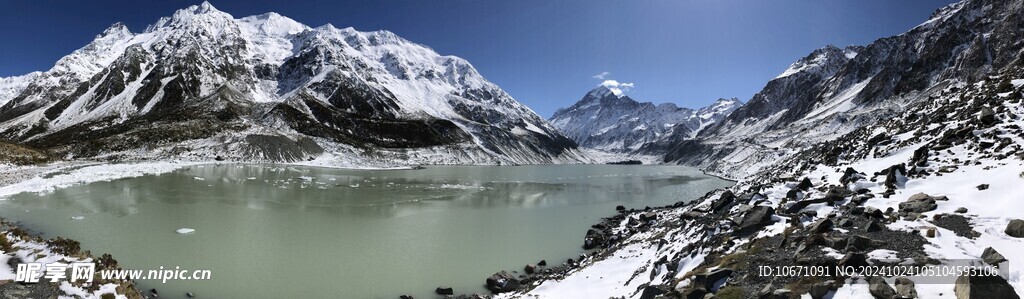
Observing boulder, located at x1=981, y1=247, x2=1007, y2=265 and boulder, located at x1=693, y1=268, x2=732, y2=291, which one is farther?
boulder, located at x1=693, y1=268, x2=732, y2=291

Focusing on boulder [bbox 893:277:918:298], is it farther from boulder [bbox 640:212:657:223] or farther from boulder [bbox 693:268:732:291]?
boulder [bbox 640:212:657:223]

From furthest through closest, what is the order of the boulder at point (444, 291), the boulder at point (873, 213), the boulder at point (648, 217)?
the boulder at point (648, 217) → the boulder at point (444, 291) → the boulder at point (873, 213)

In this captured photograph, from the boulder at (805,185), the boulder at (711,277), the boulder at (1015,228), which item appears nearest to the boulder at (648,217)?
the boulder at (805,185)

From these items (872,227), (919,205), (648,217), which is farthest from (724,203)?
(648,217)

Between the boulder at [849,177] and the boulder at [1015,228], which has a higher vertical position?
the boulder at [849,177]

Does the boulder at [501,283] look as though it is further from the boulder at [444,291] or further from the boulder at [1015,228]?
the boulder at [1015,228]

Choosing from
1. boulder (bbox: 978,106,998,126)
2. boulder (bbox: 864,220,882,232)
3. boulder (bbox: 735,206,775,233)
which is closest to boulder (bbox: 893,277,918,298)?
boulder (bbox: 864,220,882,232)

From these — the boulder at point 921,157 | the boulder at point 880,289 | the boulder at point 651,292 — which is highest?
the boulder at point 921,157

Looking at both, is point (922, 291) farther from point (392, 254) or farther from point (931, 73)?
point (931, 73)
